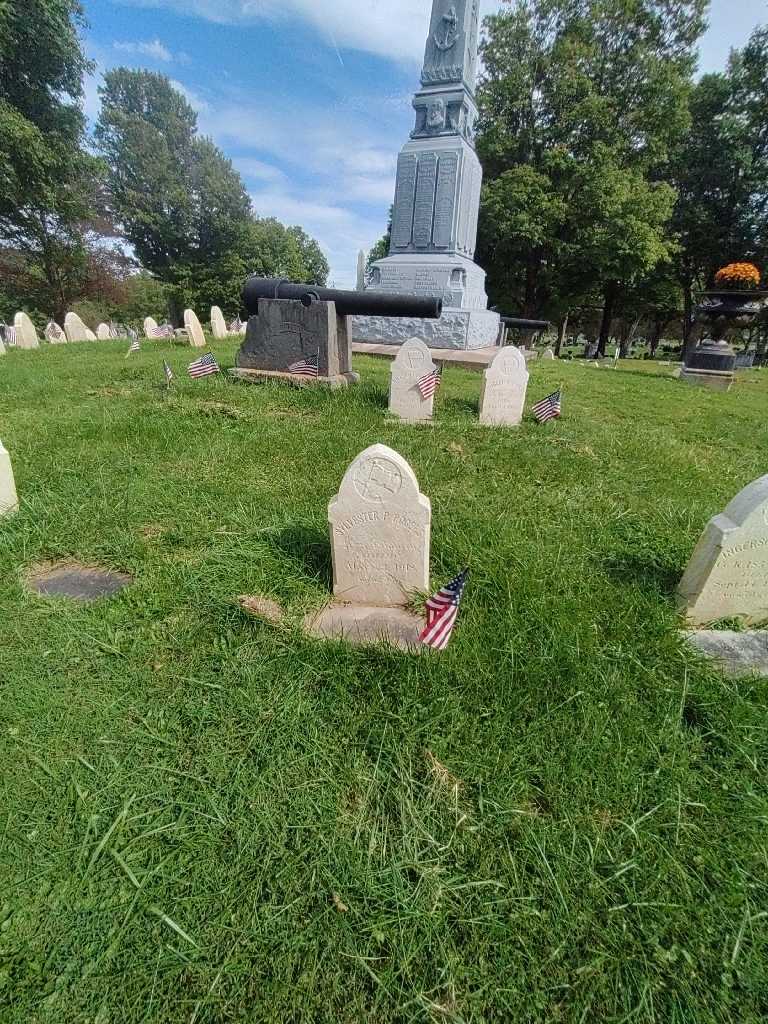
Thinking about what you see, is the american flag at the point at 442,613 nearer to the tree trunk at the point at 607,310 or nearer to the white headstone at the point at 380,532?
the white headstone at the point at 380,532

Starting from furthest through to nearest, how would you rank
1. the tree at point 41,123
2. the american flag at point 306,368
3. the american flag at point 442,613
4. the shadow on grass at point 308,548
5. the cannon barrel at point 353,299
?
1. the tree at point 41,123
2. the american flag at point 306,368
3. the cannon barrel at point 353,299
4. the shadow on grass at point 308,548
5. the american flag at point 442,613

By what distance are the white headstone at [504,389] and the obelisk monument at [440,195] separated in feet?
22.9

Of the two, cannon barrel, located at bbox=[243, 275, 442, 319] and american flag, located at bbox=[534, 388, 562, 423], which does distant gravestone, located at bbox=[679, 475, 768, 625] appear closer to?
american flag, located at bbox=[534, 388, 562, 423]

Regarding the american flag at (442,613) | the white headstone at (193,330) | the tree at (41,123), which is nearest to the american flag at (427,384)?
the american flag at (442,613)

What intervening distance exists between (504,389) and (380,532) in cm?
412

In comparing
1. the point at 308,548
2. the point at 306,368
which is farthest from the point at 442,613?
the point at 306,368

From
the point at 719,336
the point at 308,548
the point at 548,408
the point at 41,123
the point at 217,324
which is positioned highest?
the point at 41,123

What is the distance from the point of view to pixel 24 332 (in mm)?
11688

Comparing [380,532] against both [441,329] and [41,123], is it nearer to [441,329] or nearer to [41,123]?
[441,329]

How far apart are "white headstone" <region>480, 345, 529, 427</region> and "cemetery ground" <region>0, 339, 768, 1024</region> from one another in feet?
10.0

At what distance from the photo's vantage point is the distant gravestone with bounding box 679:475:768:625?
217 centimetres

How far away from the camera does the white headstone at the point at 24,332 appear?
11.6m

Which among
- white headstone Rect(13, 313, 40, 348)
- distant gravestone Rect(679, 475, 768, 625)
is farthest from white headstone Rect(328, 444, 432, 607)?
white headstone Rect(13, 313, 40, 348)

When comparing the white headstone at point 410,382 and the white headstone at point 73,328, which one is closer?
the white headstone at point 410,382
